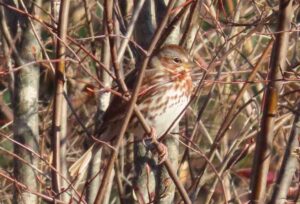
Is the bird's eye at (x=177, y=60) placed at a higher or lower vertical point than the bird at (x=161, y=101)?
higher

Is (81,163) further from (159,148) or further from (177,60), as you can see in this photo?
(177,60)

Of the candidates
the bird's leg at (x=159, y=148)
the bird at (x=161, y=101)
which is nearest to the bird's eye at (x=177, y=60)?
the bird at (x=161, y=101)

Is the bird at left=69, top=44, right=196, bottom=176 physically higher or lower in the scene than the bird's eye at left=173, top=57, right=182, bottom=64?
lower

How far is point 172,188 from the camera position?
151 inches

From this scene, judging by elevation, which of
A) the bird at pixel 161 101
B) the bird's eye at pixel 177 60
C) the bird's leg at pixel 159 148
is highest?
the bird's eye at pixel 177 60

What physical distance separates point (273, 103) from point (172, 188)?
3.29 ft

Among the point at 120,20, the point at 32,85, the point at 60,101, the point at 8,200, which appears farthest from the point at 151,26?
the point at 8,200

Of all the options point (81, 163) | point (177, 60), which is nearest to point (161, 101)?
point (177, 60)

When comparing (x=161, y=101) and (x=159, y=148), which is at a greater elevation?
(x=161, y=101)

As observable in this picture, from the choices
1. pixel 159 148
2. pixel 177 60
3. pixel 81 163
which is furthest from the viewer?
pixel 177 60

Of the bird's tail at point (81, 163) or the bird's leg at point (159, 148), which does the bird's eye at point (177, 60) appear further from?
the bird's tail at point (81, 163)

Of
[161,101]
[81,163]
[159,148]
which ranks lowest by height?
[81,163]

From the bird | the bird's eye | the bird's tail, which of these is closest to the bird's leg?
the bird's tail

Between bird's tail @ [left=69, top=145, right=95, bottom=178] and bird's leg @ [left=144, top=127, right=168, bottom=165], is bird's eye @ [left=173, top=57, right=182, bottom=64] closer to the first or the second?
bird's leg @ [left=144, top=127, right=168, bottom=165]
